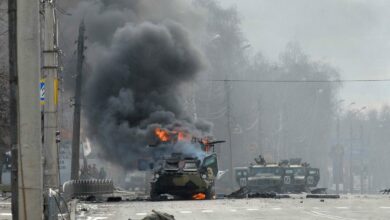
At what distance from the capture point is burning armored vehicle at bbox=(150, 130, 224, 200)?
38.2 m

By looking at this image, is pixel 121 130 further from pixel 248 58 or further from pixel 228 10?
pixel 248 58

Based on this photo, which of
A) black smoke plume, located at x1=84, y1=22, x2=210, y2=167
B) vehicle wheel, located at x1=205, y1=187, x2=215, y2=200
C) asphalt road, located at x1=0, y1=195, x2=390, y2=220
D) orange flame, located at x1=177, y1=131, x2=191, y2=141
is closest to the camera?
asphalt road, located at x1=0, y1=195, x2=390, y2=220

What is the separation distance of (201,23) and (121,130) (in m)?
16.9

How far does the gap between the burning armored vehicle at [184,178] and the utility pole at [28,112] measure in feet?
75.1

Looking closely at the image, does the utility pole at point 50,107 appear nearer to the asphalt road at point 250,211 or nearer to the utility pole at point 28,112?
the asphalt road at point 250,211

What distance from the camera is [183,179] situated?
38.1m

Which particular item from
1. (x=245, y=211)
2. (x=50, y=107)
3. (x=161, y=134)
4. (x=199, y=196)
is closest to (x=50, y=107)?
(x=50, y=107)

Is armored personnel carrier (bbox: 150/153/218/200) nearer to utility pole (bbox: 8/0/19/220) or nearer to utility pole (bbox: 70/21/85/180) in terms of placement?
utility pole (bbox: 70/21/85/180)

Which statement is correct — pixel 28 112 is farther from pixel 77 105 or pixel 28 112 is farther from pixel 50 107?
pixel 77 105

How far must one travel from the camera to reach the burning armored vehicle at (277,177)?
56.3 metres

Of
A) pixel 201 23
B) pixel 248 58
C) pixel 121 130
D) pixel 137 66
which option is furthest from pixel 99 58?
pixel 248 58

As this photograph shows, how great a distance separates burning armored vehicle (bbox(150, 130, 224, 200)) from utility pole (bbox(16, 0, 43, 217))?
22.9 meters

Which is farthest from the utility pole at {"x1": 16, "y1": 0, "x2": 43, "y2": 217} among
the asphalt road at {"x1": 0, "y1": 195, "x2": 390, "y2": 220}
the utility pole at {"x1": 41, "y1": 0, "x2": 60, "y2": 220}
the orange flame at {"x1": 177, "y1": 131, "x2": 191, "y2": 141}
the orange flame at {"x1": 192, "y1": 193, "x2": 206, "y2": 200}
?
the orange flame at {"x1": 177, "y1": 131, "x2": 191, "y2": 141}

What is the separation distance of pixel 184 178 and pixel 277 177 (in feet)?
63.4
